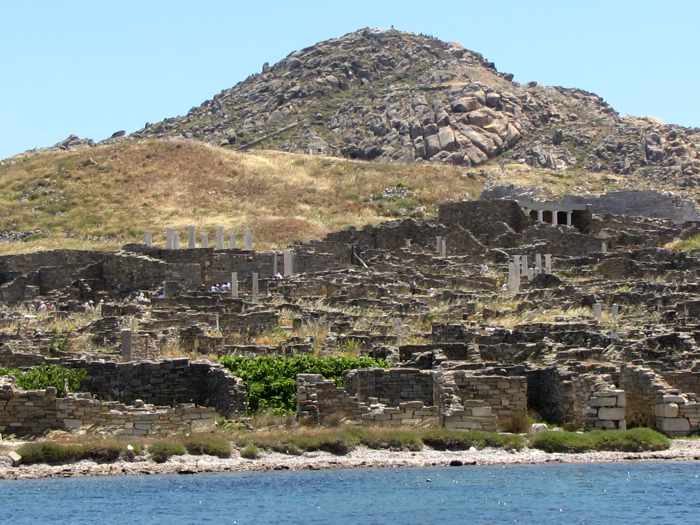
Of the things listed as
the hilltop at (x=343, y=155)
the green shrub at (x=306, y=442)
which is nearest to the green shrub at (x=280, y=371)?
the green shrub at (x=306, y=442)

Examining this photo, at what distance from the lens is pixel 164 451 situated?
3894 cm

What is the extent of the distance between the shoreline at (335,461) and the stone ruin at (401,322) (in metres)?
1.81

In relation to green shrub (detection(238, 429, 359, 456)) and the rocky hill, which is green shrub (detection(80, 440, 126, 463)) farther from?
the rocky hill

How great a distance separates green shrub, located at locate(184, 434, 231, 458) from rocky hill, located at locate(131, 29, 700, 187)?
6602 cm

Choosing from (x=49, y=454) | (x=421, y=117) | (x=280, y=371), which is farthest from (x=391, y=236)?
(x=421, y=117)

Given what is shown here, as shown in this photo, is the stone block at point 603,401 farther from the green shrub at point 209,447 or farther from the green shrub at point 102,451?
the green shrub at point 102,451

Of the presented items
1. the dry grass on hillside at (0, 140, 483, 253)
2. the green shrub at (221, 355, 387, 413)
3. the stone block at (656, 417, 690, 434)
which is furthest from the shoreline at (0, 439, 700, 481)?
the dry grass on hillside at (0, 140, 483, 253)

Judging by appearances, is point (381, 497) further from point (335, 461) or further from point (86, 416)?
point (86, 416)

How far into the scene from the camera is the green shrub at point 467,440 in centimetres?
3997

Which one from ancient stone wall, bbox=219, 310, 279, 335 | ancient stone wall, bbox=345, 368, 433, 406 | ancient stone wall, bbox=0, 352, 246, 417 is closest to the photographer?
ancient stone wall, bbox=345, 368, 433, 406

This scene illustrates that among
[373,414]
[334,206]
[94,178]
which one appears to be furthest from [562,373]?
[94,178]

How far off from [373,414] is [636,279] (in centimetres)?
1977

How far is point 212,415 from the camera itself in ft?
137

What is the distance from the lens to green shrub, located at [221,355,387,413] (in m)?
43.3
